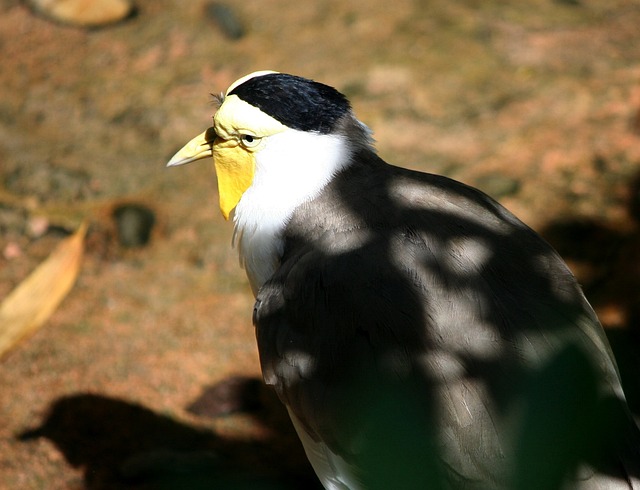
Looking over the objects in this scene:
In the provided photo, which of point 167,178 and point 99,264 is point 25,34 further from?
point 99,264

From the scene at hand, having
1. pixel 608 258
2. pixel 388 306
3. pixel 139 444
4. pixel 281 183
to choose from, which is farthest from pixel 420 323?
pixel 608 258

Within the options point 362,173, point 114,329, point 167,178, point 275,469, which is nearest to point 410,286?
point 362,173

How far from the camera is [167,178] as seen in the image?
503cm

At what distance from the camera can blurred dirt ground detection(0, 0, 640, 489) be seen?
11.9 ft

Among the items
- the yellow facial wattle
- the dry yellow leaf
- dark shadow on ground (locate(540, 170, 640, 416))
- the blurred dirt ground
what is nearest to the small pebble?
the blurred dirt ground

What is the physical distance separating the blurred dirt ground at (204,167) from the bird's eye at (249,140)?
3.92ft

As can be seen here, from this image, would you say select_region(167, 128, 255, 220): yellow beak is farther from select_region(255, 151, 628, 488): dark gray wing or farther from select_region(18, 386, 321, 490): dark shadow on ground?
select_region(18, 386, 321, 490): dark shadow on ground

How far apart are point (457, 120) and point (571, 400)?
4.26 meters

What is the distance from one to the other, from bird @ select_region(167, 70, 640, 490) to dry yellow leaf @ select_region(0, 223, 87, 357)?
1.54 meters

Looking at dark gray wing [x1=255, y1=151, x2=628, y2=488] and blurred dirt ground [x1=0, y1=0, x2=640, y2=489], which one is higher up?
dark gray wing [x1=255, y1=151, x2=628, y2=488]

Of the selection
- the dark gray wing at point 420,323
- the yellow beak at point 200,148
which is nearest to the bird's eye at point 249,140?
the yellow beak at point 200,148

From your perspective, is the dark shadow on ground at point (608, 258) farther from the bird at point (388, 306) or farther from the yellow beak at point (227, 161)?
the yellow beak at point (227, 161)

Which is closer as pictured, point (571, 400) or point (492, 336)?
point (571, 400)

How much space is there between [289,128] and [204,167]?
2.47 metres
